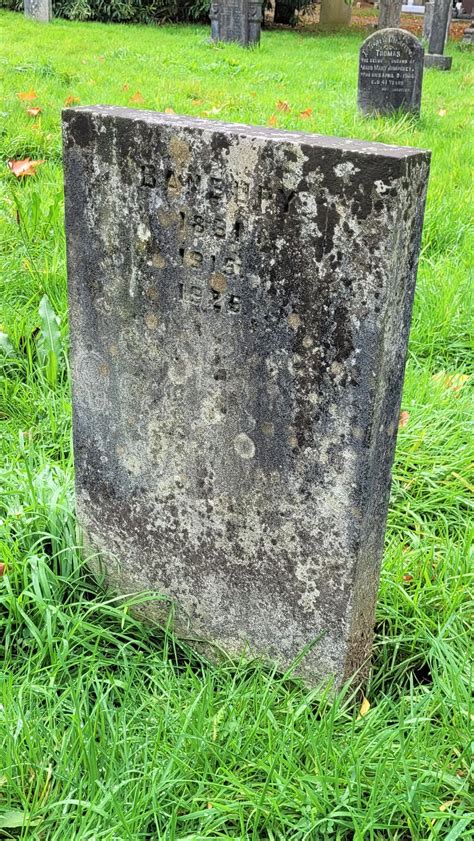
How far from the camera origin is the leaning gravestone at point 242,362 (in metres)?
1.64

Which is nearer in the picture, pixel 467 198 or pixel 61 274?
pixel 61 274

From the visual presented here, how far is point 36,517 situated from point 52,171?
302 cm

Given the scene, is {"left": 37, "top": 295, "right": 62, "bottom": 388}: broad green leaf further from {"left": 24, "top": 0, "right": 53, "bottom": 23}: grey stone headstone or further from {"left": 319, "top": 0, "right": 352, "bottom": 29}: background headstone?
{"left": 319, "top": 0, "right": 352, "bottom": 29}: background headstone

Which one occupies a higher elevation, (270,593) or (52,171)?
(52,171)

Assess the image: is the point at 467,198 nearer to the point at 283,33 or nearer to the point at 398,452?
the point at 398,452

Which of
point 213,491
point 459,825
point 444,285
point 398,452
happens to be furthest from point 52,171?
point 459,825

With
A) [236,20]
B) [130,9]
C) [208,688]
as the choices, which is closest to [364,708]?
[208,688]

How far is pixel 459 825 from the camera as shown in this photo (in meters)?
1.54

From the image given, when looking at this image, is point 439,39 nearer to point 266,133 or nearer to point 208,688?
point 266,133

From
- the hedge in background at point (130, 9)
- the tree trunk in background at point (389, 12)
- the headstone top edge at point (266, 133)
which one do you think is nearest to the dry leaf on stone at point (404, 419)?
the headstone top edge at point (266, 133)

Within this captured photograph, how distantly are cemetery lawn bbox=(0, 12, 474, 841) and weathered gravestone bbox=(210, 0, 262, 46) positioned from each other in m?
10.7

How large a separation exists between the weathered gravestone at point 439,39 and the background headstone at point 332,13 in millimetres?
5689

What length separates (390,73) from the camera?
786cm

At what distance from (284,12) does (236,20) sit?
610cm
